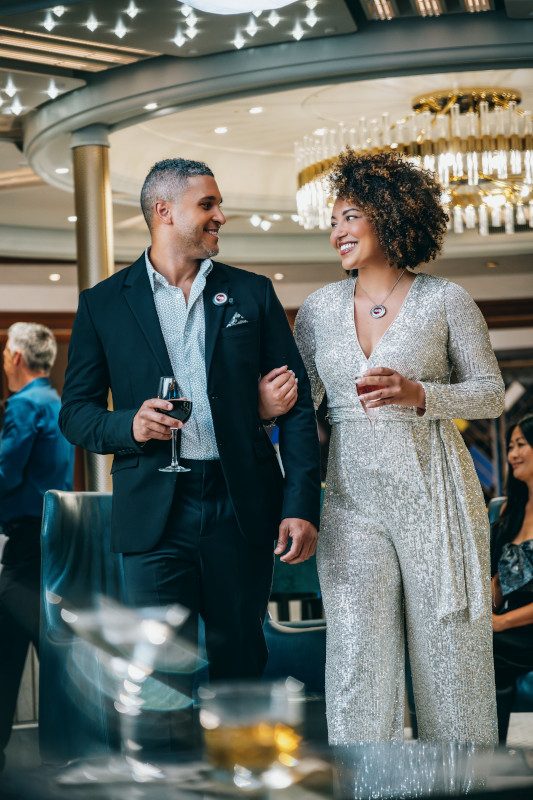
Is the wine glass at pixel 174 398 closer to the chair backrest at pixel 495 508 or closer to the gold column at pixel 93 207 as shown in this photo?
the chair backrest at pixel 495 508

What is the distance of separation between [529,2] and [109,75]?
7.34 feet

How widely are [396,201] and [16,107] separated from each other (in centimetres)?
431

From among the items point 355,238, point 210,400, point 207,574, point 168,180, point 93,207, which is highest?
point 93,207

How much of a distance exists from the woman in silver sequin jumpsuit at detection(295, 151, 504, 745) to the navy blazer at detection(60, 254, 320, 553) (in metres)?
0.10

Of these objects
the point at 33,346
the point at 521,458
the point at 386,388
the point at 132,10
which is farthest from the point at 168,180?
the point at 132,10

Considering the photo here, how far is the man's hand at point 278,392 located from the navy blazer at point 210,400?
0.03 metres

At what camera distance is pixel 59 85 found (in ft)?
19.5

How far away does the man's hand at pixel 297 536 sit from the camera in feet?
8.01

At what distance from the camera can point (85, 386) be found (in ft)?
8.50

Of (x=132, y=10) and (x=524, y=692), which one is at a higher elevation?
(x=132, y=10)

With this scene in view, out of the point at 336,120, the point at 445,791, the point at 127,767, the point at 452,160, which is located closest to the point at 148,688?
the point at 127,767

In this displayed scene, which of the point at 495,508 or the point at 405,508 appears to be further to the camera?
the point at 495,508

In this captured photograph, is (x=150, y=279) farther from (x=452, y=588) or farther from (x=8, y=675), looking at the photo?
(x=8, y=675)

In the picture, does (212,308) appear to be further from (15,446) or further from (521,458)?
(15,446)
